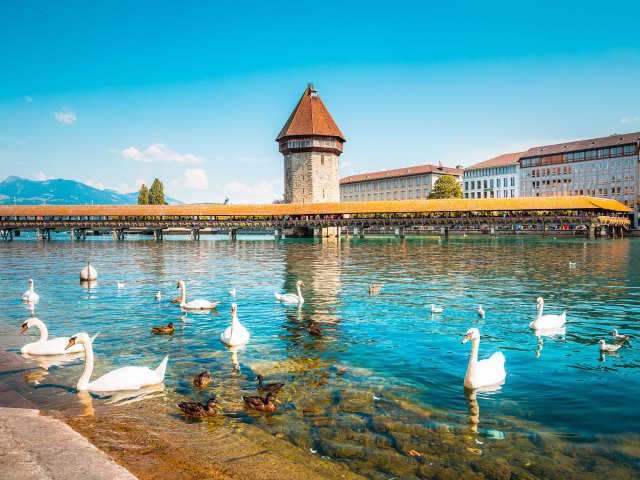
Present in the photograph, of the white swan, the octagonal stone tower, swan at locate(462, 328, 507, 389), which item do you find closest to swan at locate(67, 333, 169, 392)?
swan at locate(462, 328, 507, 389)

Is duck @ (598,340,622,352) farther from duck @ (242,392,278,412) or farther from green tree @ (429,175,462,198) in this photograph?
green tree @ (429,175,462,198)

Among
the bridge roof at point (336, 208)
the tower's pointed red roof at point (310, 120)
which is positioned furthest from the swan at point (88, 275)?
the tower's pointed red roof at point (310, 120)

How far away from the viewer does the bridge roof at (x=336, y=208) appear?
209 ft

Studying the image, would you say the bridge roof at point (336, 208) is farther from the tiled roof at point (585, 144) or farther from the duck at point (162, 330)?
the duck at point (162, 330)

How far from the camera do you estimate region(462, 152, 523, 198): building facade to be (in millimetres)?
102088

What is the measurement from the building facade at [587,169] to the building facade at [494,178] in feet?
8.57

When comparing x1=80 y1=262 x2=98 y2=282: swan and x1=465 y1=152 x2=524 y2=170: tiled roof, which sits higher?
x1=465 y1=152 x2=524 y2=170: tiled roof

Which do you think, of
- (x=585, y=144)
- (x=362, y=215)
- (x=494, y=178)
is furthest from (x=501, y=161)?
(x=362, y=215)

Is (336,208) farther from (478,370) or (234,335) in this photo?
(478,370)

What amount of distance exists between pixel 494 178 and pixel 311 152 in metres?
48.0

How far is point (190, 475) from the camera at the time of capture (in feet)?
15.7

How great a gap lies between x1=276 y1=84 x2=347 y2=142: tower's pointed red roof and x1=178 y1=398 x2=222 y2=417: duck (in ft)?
236

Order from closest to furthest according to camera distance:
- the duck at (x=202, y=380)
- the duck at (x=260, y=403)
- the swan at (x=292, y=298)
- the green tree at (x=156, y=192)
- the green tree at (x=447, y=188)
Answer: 1. the duck at (x=260, y=403)
2. the duck at (x=202, y=380)
3. the swan at (x=292, y=298)
4. the green tree at (x=447, y=188)
5. the green tree at (x=156, y=192)

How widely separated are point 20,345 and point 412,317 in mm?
8658
